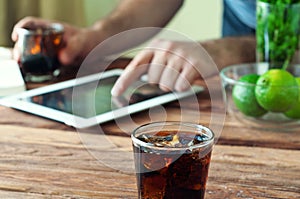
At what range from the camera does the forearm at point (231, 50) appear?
67.9 inches

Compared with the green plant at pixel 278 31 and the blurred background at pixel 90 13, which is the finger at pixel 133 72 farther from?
the blurred background at pixel 90 13

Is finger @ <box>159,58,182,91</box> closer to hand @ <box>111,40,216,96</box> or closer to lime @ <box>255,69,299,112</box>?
hand @ <box>111,40,216,96</box>

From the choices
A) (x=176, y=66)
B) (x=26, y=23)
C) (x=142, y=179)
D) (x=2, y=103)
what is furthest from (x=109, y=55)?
(x=142, y=179)

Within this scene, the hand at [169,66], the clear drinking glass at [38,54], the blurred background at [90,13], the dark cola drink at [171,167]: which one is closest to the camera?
the dark cola drink at [171,167]

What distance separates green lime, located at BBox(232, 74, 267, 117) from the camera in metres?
1.25

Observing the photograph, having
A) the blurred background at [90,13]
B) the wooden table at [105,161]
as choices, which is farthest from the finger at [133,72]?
the blurred background at [90,13]

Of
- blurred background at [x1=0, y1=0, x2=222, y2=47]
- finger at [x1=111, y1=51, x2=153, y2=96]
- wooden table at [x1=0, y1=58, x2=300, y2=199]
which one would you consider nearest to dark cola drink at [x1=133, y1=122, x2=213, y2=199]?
wooden table at [x1=0, y1=58, x2=300, y2=199]

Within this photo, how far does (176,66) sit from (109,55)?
0.46 meters

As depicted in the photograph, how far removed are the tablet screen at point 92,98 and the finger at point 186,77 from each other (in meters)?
0.05

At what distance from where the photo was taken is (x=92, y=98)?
141cm

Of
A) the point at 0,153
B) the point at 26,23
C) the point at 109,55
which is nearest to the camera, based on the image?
the point at 0,153

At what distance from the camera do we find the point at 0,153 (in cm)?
110

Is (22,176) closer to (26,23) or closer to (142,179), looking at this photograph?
(142,179)

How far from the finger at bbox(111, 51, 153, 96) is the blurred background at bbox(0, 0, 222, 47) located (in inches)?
65.8
